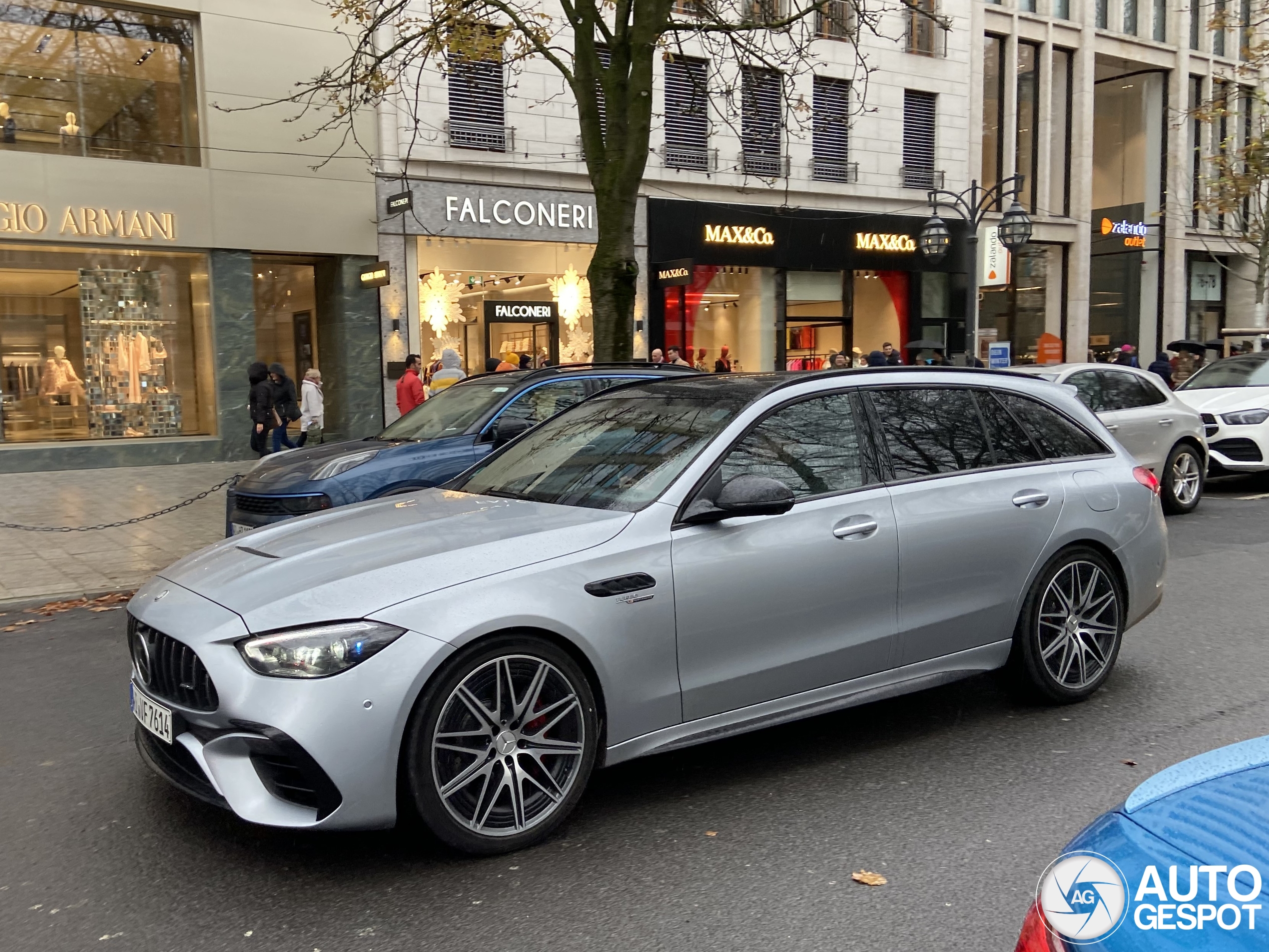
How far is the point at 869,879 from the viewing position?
3.29m

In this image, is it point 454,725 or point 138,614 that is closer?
point 454,725

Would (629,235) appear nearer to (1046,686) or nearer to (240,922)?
(1046,686)

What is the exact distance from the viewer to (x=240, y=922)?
307 centimetres

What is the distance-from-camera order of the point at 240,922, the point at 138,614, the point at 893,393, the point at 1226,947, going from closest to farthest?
the point at 1226,947, the point at 240,922, the point at 138,614, the point at 893,393

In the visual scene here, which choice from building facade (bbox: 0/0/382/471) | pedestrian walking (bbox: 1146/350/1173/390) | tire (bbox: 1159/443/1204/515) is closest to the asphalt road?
tire (bbox: 1159/443/1204/515)

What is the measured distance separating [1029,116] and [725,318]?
454 inches

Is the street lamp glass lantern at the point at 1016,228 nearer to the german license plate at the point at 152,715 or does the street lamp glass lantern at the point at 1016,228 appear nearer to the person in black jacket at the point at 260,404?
the person in black jacket at the point at 260,404

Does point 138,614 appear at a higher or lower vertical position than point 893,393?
lower

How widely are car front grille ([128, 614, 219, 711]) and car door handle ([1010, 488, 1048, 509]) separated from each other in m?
3.45

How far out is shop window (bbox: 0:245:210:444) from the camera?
16.0 meters

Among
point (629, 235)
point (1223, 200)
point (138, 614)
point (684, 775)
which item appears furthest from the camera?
point (1223, 200)

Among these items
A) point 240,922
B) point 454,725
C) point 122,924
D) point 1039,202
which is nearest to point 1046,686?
point 454,725

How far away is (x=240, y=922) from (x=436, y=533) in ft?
4.54

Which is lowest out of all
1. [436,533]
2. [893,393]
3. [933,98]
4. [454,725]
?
[454,725]
